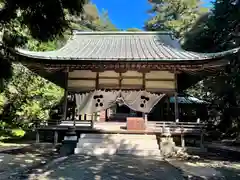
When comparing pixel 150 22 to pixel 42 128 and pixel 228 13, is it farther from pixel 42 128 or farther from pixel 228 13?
pixel 42 128

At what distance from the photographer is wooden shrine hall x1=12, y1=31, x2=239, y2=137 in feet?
40.4

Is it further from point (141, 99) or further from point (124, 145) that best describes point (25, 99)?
point (124, 145)

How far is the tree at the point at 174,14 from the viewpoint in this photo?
37.8m

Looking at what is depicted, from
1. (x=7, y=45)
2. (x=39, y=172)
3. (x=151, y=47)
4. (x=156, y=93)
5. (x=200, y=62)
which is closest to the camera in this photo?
(x=7, y=45)

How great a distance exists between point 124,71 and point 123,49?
1893 millimetres

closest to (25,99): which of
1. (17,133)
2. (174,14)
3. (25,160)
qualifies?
(17,133)

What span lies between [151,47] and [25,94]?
9522 millimetres

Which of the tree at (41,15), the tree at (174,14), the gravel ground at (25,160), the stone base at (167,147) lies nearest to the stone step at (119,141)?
the stone base at (167,147)

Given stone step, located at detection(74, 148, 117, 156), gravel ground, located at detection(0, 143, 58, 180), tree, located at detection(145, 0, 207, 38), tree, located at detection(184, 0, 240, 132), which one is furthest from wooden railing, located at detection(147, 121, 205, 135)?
tree, located at detection(145, 0, 207, 38)

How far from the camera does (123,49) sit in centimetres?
1498

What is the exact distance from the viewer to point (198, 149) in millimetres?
11055

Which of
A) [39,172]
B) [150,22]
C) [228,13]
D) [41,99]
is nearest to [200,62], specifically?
[228,13]

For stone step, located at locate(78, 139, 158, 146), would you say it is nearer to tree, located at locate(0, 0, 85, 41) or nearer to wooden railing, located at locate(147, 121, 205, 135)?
wooden railing, located at locate(147, 121, 205, 135)

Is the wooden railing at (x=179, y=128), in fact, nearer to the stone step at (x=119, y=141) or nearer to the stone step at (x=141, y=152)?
the stone step at (x=119, y=141)
